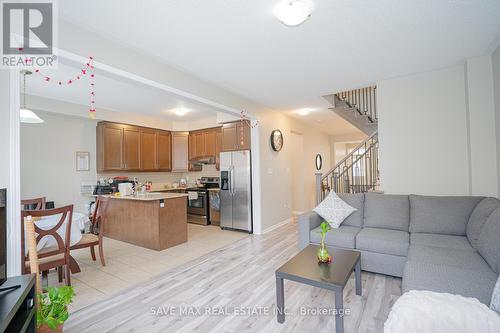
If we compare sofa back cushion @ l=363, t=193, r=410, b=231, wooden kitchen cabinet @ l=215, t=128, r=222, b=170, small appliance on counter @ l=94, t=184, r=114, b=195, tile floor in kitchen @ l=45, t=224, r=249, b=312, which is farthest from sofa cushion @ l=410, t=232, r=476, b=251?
small appliance on counter @ l=94, t=184, r=114, b=195

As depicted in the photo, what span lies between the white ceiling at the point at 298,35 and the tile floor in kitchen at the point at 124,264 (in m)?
2.63

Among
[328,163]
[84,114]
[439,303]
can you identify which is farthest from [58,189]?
[328,163]

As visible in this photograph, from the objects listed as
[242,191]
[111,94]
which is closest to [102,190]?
[111,94]

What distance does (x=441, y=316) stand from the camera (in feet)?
4.09

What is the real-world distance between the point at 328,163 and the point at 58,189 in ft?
26.1

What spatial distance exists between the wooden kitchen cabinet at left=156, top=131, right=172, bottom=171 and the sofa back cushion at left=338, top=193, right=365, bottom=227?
14.9ft

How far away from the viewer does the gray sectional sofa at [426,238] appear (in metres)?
1.73

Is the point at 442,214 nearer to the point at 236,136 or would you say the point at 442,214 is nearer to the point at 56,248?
the point at 236,136

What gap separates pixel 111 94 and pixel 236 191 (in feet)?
9.56

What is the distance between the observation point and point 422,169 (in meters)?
3.46

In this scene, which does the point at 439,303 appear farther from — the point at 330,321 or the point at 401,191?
the point at 401,191

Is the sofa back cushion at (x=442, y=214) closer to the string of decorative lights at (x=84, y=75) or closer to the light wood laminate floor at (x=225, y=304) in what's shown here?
the light wood laminate floor at (x=225, y=304)

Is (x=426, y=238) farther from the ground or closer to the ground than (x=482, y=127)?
closer to the ground

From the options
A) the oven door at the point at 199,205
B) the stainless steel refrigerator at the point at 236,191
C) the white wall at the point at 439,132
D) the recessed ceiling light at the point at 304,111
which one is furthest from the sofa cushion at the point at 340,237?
the oven door at the point at 199,205
